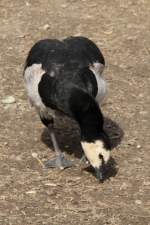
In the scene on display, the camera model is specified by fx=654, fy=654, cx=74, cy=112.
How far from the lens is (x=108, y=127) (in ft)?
27.8

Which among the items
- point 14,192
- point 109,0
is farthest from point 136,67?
point 14,192

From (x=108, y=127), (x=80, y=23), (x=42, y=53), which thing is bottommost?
(x=80, y=23)

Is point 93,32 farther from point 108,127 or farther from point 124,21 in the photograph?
point 108,127

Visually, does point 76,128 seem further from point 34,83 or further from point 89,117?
point 89,117

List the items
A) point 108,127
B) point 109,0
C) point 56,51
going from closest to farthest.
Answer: point 56,51, point 108,127, point 109,0

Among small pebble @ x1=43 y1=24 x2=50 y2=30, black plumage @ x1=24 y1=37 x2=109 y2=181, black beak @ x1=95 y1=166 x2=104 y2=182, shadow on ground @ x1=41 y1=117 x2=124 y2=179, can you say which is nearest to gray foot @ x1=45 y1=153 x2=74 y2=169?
shadow on ground @ x1=41 y1=117 x2=124 y2=179

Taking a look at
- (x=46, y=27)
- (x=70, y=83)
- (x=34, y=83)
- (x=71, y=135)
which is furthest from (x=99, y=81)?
(x=46, y=27)

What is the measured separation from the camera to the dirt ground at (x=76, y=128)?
22.2 feet

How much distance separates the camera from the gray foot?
753cm

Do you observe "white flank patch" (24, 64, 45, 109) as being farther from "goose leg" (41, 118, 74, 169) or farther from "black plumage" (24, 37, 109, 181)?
"goose leg" (41, 118, 74, 169)

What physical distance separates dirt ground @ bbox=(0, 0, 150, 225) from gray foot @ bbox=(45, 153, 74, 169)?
0.21 ft

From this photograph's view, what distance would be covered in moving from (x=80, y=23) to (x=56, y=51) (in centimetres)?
447

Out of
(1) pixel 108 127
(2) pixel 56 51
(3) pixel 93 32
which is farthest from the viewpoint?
(3) pixel 93 32

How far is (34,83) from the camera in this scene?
24.4ft
